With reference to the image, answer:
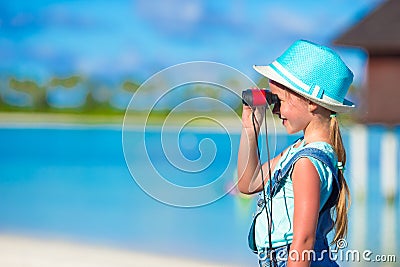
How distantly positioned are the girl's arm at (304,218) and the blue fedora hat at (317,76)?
17 centimetres

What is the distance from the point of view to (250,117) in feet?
6.18

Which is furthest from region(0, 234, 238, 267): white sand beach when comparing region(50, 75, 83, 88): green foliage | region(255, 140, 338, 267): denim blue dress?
region(50, 75, 83, 88): green foliage

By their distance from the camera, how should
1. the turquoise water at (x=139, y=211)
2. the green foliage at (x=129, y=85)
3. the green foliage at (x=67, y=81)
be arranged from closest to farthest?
1. the turquoise water at (x=139, y=211)
2. the green foliage at (x=129, y=85)
3. the green foliage at (x=67, y=81)

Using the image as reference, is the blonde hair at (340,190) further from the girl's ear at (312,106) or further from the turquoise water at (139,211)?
the turquoise water at (139,211)

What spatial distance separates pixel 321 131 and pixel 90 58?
27.9 metres

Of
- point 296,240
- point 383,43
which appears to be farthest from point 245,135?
point 383,43

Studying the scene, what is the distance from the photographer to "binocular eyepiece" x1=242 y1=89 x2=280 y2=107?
183cm

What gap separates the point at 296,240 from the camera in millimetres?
1749

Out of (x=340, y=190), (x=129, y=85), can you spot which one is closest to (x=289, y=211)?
(x=340, y=190)

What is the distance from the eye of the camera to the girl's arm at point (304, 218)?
174cm

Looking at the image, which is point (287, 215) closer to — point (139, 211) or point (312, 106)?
point (312, 106)

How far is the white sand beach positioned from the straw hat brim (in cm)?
339

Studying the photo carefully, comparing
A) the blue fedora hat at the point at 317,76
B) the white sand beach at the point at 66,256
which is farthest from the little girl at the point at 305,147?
the white sand beach at the point at 66,256

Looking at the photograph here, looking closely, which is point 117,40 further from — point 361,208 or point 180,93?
point 180,93
